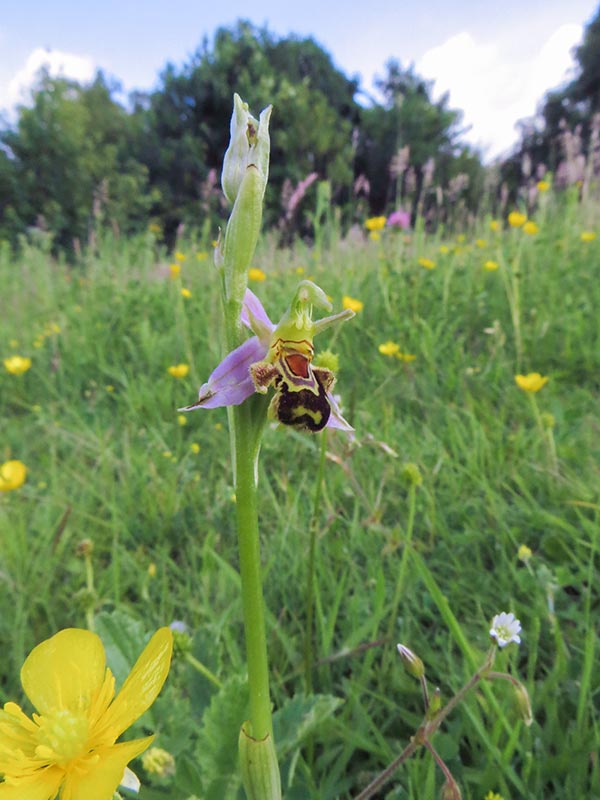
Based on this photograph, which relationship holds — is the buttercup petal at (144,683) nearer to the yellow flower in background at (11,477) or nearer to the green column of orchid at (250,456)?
the green column of orchid at (250,456)

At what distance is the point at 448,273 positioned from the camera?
9.11 ft

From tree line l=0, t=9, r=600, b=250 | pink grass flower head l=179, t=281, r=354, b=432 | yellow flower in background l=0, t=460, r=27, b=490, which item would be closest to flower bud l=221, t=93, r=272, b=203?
pink grass flower head l=179, t=281, r=354, b=432

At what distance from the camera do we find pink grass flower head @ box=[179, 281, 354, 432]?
1.89 feet

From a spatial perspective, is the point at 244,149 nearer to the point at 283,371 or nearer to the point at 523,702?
the point at 283,371

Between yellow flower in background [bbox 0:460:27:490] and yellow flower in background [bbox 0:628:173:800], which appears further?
yellow flower in background [bbox 0:460:27:490]

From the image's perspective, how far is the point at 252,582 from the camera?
54 centimetres

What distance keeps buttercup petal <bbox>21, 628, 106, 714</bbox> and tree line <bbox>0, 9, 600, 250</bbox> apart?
45.5 feet

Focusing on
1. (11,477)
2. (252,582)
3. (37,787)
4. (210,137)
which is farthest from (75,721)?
(210,137)

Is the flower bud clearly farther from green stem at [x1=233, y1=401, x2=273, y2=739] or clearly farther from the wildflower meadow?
green stem at [x1=233, y1=401, x2=273, y2=739]

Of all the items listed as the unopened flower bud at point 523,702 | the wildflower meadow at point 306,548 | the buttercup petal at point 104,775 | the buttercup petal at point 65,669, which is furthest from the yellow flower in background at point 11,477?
the unopened flower bud at point 523,702

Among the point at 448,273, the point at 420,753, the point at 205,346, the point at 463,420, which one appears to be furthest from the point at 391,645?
the point at 448,273

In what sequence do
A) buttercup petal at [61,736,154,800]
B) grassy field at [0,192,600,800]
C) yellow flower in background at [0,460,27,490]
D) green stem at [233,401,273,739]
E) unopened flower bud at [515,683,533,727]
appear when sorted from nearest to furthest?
1. buttercup petal at [61,736,154,800]
2. green stem at [233,401,273,739]
3. unopened flower bud at [515,683,533,727]
4. grassy field at [0,192,600,800]
5. yellow flower in background at [0,460,27,490]

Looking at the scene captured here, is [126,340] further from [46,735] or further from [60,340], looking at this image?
[46,735]

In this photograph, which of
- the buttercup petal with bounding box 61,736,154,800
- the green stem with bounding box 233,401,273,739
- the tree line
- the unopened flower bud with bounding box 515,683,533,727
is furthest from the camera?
the tree line
